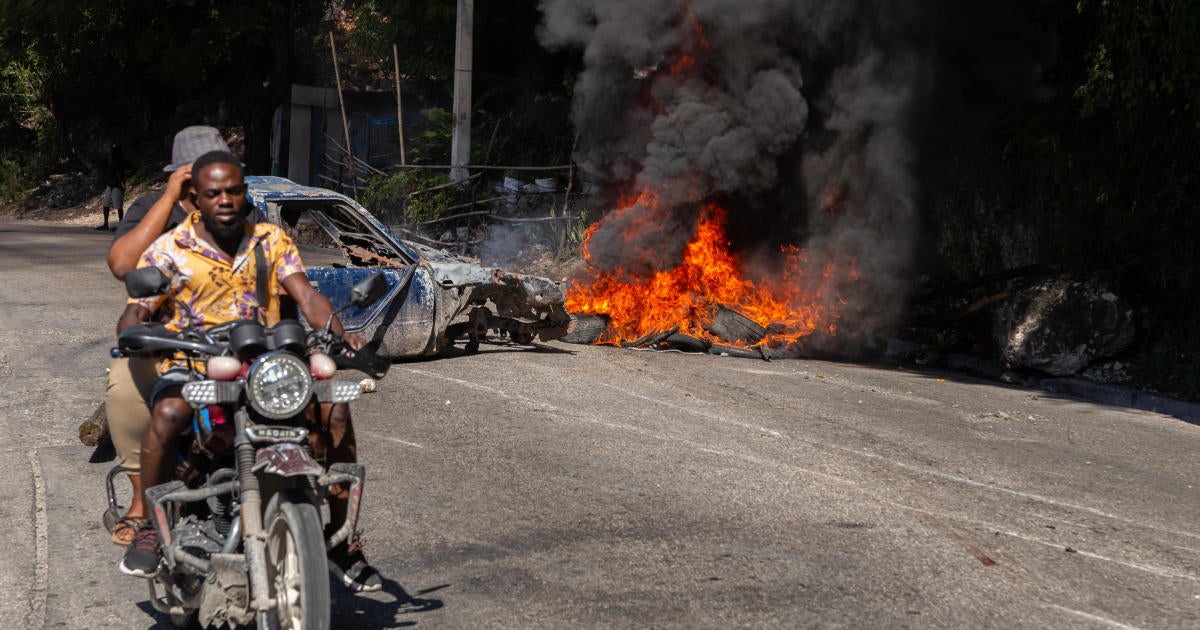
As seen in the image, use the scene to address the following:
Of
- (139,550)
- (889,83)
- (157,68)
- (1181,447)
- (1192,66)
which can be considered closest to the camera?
(139,550)

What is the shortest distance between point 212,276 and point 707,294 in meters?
10.6

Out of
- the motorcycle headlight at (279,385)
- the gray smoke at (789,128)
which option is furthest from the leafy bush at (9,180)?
the motorcycle headlight at (279,385)

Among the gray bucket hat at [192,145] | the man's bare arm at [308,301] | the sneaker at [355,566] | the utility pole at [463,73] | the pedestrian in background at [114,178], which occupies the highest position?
the utility pole at [463,73]

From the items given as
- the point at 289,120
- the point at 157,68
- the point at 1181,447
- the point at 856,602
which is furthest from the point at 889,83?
the point at 157,68

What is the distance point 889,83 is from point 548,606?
12.2 m

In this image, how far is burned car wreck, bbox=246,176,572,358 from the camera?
9867mm

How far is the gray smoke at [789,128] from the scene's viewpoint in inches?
595

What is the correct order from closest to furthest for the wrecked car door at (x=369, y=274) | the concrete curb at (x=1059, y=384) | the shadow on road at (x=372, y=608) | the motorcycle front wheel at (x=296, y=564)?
the motorcycle front wheel at (x=296, y=564), the shadow on road at (x=372, y=608), the wrecked car door at (x=369, y=274), the concrete curb at (x=1059, y=384)

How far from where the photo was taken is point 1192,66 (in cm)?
1123

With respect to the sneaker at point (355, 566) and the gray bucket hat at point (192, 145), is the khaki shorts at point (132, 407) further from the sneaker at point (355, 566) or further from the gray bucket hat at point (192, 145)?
the gray bucket hat at point (192, 145)

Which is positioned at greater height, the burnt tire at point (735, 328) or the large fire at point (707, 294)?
the large fire at point (707, 294)

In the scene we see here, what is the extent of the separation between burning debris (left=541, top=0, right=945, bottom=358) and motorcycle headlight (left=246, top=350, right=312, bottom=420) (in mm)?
10294

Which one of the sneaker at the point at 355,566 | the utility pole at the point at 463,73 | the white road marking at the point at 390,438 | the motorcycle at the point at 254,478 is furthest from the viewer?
the utility pole at the point at 463,73

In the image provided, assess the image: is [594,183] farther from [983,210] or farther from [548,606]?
[548,606]
